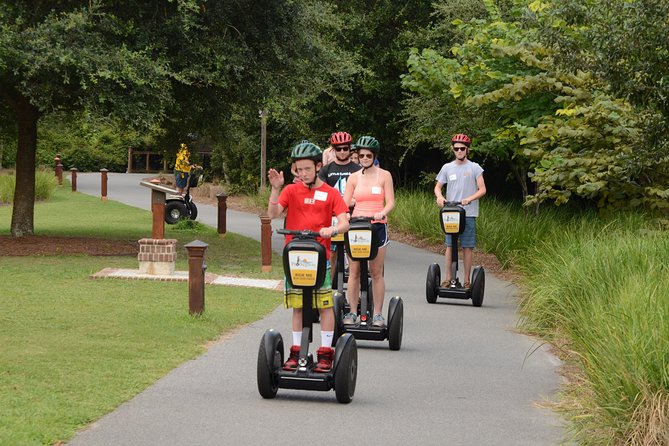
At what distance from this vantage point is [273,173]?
815cm

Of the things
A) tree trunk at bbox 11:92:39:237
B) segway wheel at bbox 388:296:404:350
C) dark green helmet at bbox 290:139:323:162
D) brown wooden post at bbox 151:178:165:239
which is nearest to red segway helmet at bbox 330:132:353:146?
segway wheel at bbox 388:296:404:350

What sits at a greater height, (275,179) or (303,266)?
(275,179)

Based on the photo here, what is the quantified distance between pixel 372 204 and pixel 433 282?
271 cm

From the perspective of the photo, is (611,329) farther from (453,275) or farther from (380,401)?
(453,275)

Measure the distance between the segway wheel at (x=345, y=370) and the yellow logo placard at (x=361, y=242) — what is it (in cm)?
230

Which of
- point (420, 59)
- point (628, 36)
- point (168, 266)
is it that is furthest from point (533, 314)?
point (420, 59)

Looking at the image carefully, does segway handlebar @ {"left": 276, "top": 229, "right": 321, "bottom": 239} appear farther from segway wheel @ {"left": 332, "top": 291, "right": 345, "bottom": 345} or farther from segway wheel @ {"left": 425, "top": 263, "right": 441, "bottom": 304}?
segway wheel @ {"left": 425, "top": 263, "right": 441, "bottom": 304}

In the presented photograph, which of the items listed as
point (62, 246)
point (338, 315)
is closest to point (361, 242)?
point (338, 315)

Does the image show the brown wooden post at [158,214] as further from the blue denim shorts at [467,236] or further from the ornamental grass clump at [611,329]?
the ornamental grass clump at [611,329]

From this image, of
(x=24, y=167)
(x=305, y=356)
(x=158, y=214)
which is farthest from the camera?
(x=24, y=167)

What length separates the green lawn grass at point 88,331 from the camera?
769cm

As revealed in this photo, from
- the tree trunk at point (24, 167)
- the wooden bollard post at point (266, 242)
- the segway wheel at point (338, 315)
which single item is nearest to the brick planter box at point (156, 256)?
A: the wooden bollard post at point (266, 242)

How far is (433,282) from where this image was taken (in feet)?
46.4

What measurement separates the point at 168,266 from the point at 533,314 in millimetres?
6051
